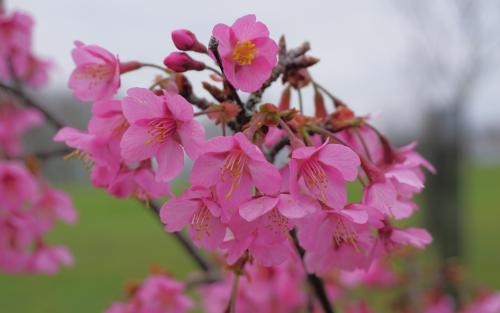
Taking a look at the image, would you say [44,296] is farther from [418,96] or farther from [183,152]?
[183,152]

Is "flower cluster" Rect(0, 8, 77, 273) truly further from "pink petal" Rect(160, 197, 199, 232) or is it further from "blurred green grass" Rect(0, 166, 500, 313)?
"blurred green grass" Rect(0, 166, 500, 313)

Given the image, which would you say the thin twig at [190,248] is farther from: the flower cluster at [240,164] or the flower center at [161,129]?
the flower center at [161,129]

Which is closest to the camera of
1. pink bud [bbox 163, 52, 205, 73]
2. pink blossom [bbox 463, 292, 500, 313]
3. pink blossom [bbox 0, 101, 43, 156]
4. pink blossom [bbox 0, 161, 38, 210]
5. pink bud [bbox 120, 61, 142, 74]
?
pink bud [bbox 163, 52, 205, 73]

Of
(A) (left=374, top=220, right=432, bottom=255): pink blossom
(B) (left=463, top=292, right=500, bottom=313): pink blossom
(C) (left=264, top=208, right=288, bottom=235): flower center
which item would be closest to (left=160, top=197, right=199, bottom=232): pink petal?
Result: (C) (left=264, top=208, right=288, bottom=235): flower center

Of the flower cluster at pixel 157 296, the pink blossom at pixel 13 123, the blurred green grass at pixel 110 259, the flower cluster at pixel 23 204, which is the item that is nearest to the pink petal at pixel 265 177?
the flower cluster at pixel 157 296

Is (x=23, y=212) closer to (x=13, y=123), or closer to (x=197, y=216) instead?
(x=13, y=123)

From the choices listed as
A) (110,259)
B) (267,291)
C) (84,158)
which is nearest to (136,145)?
(84,158)

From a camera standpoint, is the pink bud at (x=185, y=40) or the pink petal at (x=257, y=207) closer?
the pink petal at (x=257, y=207)
